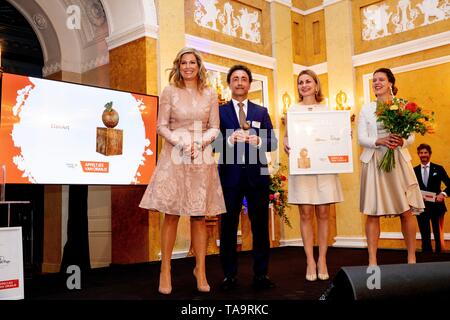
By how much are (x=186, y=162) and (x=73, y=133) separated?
2131 mm

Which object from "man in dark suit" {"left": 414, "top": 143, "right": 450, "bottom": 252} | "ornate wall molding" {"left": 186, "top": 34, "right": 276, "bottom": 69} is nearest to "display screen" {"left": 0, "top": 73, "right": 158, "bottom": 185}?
"ornate wall molding" {"left": 186, "top": 34, "right": 276, "bottom": 69}

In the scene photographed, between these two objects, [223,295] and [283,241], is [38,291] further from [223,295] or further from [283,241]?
[283,241]

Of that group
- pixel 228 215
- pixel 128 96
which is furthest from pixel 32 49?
pixel 228 215

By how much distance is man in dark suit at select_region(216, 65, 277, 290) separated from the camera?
127 inches

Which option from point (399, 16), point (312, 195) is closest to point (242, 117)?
point (312, 195)

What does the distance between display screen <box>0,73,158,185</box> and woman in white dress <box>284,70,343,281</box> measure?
2169mm

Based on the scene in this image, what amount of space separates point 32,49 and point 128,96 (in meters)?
2.61

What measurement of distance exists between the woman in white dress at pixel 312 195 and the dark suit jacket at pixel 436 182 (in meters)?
3.05

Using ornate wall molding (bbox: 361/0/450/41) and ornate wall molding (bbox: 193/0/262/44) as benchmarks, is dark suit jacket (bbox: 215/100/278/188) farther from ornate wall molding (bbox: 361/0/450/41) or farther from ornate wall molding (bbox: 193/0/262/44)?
ornate wall molding (bbox: 361/0/450/41)

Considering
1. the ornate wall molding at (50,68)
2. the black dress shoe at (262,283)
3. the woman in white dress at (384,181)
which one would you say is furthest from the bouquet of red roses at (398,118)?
the ornate wall molding at (50,68)

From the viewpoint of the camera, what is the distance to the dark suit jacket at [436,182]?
19.6 feet

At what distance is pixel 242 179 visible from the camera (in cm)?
325

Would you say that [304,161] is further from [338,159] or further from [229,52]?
[229,52]

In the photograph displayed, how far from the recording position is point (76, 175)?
4.63 m
